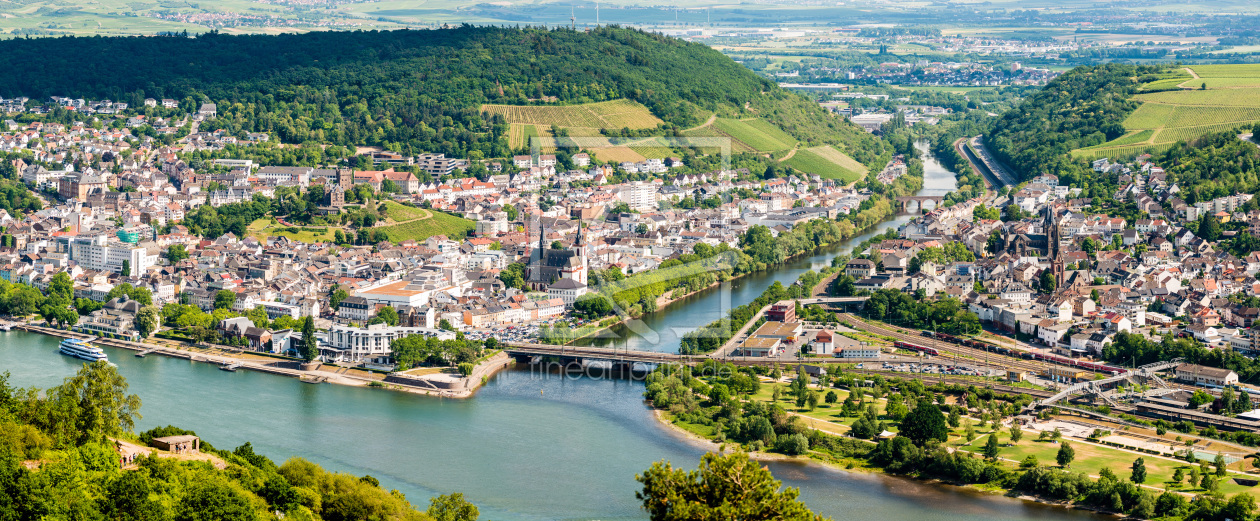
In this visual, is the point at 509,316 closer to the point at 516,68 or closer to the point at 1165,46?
the point at 516,68

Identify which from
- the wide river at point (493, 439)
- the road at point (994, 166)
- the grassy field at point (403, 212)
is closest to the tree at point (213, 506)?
the wide river at point (493, 439)

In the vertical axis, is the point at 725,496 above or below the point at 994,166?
below

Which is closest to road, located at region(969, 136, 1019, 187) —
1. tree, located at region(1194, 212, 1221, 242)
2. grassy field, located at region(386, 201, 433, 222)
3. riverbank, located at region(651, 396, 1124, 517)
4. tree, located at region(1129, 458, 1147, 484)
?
tree, located at region(1194, 212, 1221, 242)

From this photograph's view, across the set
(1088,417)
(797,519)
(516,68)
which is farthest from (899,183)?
(797,519)

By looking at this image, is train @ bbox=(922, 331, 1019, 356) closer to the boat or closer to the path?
the boat

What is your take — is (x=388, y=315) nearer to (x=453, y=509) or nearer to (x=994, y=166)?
(x=453, y=509)

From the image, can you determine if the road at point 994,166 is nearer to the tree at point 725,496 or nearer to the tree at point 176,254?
the tree at point 176,254

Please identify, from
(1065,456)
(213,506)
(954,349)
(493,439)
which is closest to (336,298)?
(493,439)
